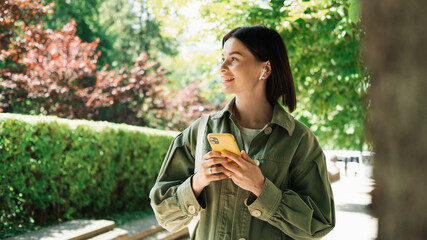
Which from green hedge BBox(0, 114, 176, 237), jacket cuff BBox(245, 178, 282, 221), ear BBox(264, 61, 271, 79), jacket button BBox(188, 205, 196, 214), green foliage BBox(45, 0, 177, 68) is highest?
green foliage BBox(45, 0, 177, 68)

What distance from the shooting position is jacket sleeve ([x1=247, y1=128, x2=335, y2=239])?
1.77 meters

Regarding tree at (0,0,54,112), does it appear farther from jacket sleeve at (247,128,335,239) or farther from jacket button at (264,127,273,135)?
jacket sleeve at (247,128,335,239)

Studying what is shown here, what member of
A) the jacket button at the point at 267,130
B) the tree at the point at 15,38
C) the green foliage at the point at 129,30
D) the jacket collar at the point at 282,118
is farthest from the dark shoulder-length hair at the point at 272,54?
the green foliage at the point at 129,30

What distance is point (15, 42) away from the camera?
9.16 metres

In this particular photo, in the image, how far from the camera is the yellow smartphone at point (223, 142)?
5.48 ft

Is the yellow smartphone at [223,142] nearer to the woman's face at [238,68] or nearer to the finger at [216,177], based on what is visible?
the finger at [216,177]

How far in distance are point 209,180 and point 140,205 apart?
699 centimetres

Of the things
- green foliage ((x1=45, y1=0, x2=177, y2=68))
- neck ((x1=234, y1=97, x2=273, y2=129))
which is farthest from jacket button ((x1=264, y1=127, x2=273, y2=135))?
green foliage ((x1=45, y1=0, x2=177, y2=68))

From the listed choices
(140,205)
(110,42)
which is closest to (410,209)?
(140,205)

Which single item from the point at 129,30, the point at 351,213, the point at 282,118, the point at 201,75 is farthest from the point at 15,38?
the point at 129,30

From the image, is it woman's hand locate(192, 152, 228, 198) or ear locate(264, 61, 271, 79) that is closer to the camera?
woman's hand locate(192, 152, 228, 198)

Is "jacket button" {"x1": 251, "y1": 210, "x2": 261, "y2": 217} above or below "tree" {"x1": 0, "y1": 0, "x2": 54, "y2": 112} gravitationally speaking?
below

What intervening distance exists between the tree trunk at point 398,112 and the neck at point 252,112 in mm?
1513

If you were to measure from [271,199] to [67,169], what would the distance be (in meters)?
5.33
